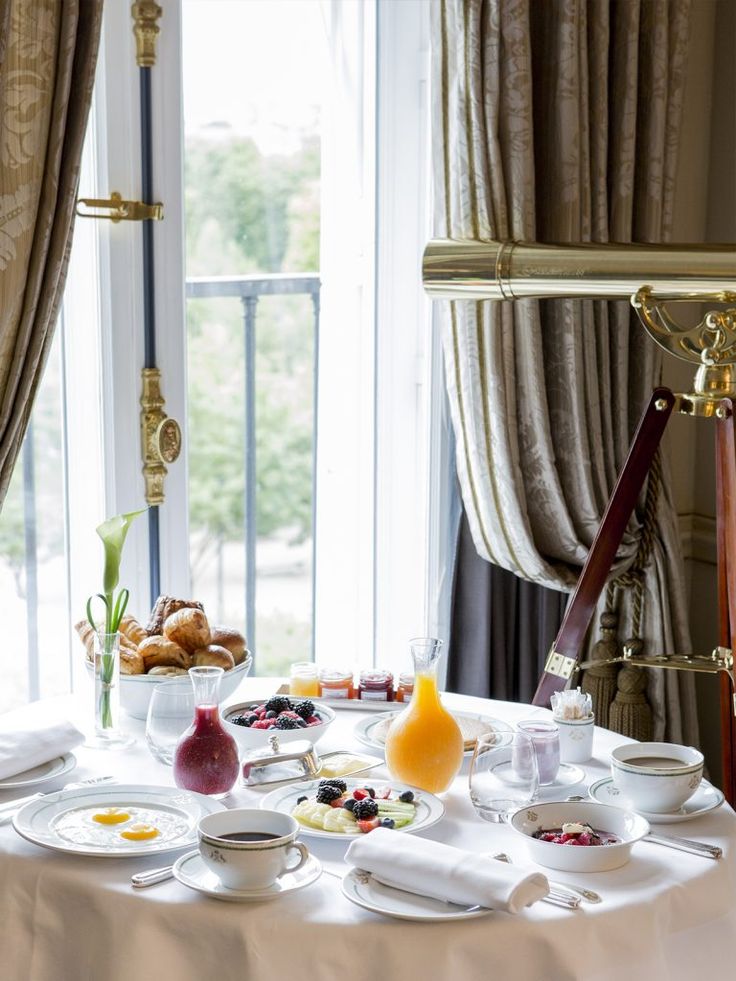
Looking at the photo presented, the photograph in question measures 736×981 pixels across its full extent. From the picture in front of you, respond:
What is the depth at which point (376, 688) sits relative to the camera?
1.92 metres

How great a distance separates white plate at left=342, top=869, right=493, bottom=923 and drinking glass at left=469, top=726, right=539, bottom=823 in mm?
226

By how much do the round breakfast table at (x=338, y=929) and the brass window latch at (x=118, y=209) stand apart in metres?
1.23

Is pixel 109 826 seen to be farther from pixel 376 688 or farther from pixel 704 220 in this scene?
pixel 704 220

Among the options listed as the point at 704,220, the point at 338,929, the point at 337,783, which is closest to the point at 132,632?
the point at 337,783

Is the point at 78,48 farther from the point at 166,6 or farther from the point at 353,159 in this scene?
the point at 353,159

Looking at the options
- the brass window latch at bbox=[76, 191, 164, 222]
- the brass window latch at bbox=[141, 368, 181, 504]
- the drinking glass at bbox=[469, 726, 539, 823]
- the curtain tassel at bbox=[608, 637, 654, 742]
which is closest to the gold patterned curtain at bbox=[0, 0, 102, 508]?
the brass window latch at bbox=[76, 191, 164, 222]

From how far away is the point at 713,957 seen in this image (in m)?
1.33

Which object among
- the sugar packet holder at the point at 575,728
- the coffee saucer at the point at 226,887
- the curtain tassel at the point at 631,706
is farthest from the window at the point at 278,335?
the coffee saucer at the point at 226,887

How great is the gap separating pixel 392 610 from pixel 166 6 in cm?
136

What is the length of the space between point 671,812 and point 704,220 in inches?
73.1

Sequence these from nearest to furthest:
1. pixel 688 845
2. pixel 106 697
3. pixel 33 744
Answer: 1. pixel 688 845
2. pixel 33 744
3. pixel 106 697

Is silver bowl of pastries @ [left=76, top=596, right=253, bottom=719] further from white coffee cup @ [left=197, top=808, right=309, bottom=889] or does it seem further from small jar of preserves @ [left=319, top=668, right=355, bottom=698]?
white coffee cup @ [left=197, top=808, right=309, bottom=889]

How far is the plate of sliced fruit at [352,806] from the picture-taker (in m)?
1.39

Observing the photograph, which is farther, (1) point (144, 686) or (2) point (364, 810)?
(1) point (144, 686)
